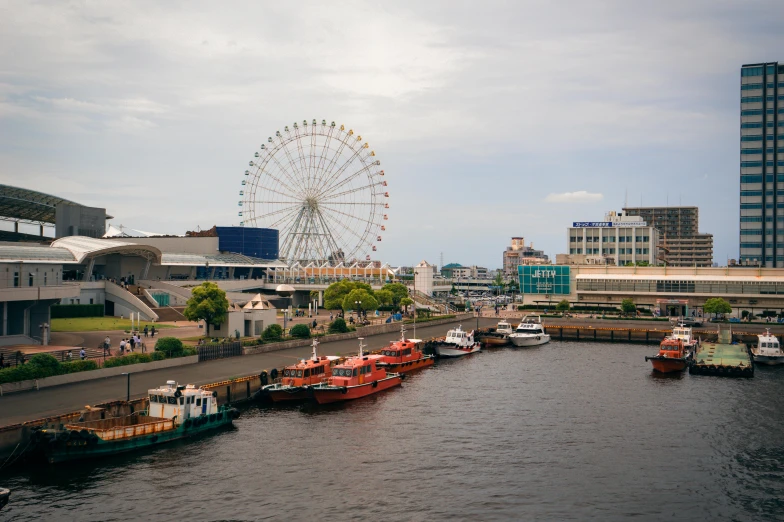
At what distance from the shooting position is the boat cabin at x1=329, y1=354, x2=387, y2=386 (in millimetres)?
60859

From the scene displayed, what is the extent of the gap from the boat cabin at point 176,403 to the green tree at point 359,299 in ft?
199

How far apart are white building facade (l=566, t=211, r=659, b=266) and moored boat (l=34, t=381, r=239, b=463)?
502 feet

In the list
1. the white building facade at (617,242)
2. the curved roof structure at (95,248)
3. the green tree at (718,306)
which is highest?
the white building facade at (617,242)

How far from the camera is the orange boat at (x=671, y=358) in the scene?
2963 inches

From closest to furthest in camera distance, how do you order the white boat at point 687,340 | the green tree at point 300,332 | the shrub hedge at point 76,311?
the green tree at point 300,332 < the white boat at point 687,340 < the shrub hedge at point 76,311

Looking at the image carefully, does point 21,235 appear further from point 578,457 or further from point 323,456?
point 578,457

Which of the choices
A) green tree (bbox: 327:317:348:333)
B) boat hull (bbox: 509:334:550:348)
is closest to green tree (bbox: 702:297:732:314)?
boat hull (bbox: 509:334:550:348)

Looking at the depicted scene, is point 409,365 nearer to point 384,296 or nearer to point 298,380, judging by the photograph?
point 298,380

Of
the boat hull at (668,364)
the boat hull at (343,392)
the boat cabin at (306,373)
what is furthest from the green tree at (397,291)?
the boat cabin at (306,373)

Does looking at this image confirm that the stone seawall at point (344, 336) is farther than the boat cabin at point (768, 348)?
No

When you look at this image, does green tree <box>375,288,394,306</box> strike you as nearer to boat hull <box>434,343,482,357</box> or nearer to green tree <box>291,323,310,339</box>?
boat hull <box>434,343,482,357</box>

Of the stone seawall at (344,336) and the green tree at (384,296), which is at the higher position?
the green tree at (384,296)

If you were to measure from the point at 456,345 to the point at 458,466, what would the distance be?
49.6 meters

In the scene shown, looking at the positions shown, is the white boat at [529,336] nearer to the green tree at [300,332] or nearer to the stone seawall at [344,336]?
the stone seawall at [344,336]
